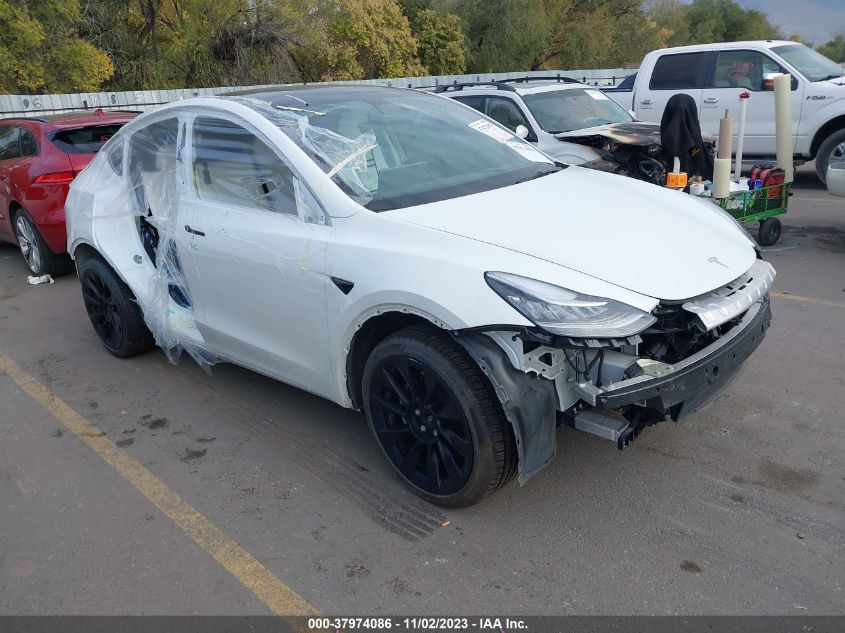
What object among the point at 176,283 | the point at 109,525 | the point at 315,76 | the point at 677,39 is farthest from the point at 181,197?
the point at 677,39

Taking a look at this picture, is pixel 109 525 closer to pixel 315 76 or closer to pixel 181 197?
pixel 181 197

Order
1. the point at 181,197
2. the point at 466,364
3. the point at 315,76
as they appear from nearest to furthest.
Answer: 1. the point at 466,364
2. the point at 181,197
3. the point at 315,76

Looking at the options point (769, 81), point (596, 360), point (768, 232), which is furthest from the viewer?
point (769, 81)

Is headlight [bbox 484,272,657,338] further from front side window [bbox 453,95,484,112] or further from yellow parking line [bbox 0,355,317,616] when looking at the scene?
front side window [bbox 453,95,484,112]

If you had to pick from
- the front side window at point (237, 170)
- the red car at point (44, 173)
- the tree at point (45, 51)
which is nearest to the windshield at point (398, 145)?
the front side window at point (237, 170)

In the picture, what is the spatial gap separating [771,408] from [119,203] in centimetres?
437

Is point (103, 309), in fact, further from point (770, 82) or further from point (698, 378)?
point (770, 82)

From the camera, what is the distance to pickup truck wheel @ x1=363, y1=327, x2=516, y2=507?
283cm

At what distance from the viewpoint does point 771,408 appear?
3885 mm

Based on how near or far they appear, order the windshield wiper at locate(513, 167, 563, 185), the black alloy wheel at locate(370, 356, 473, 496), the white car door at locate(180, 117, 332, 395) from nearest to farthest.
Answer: the black alloy wheel at locate(370, 356, 473, 496) < the white car door at locate(180, 117, 332, 395) < the windshield wiper at locate(513, 167, 563, 185)

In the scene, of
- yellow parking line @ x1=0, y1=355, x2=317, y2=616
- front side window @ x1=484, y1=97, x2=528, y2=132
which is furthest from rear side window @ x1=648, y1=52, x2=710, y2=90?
yellow parking line @ x1=0, y1=355, x2=317, y2=616

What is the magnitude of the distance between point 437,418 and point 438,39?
96.2ft

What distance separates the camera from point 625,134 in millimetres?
7844
